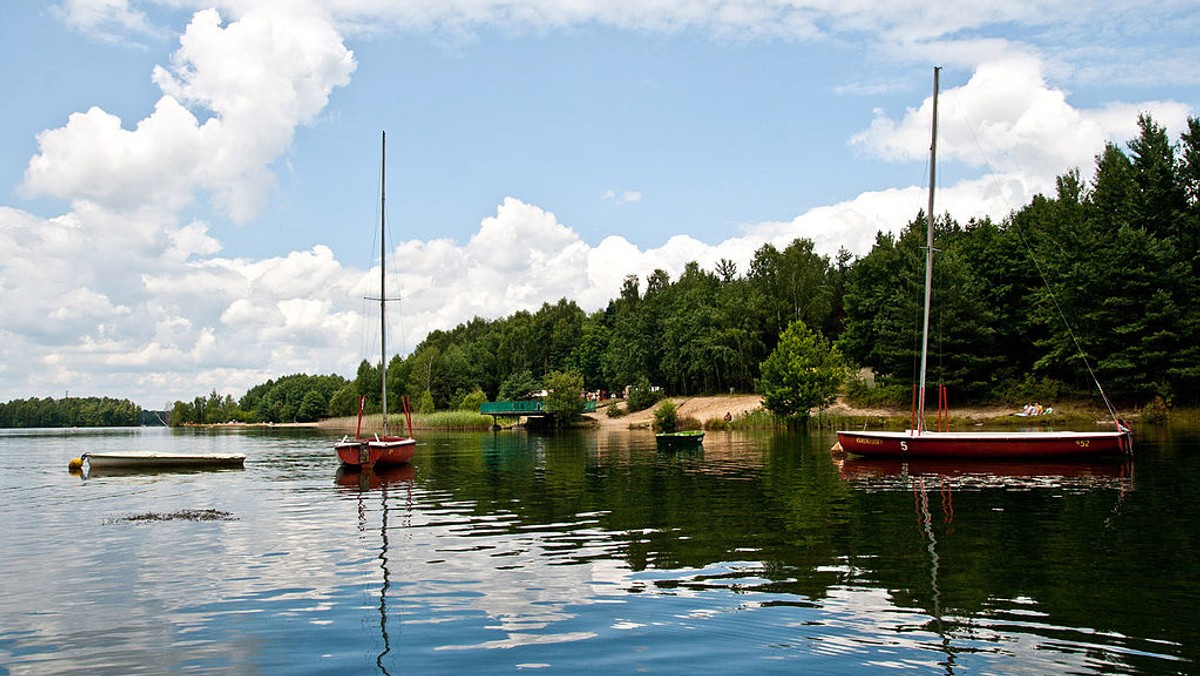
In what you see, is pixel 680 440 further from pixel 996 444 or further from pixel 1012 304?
pixel 1012 304

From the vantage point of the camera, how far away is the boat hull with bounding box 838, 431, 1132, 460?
119 feet

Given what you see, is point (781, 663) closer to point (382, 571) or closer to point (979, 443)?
point (382, 571)

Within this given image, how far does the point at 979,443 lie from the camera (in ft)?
123

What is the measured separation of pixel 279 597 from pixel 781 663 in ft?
29.3

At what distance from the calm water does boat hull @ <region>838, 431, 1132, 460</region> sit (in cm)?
547

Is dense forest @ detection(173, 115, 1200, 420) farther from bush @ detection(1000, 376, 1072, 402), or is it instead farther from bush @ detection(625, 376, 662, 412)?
bush @ detection(625, 376, 662, 412)

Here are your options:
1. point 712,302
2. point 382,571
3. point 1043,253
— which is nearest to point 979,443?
point 382,571

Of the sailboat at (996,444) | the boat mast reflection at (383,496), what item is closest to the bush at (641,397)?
the boat mast reflection at (383,496)

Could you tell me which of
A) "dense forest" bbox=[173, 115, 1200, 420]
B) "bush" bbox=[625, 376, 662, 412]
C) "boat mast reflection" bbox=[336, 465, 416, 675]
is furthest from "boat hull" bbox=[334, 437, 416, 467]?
"bush" bbox=[625, 376, 662, 412]

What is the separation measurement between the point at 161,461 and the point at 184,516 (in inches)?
1140

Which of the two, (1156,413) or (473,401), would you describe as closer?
(1156,413)

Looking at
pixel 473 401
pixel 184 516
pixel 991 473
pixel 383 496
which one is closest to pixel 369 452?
pixel 383 496

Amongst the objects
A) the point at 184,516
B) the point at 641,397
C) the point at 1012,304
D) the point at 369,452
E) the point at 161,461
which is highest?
the point at 1012,304

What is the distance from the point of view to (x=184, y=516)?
2541cm
